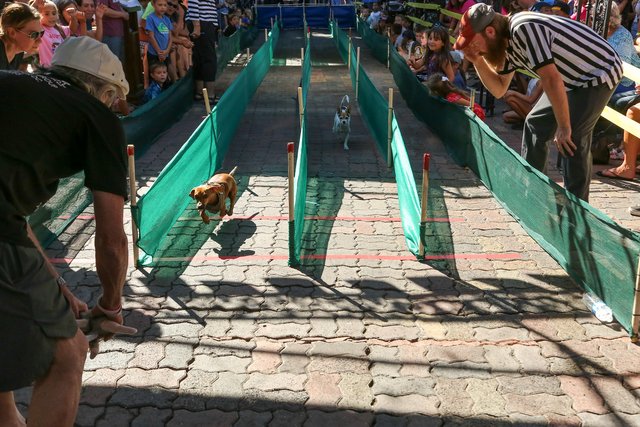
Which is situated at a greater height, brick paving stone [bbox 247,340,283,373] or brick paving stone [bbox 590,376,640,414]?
brick paving stone [bbox 590,376,640,414]

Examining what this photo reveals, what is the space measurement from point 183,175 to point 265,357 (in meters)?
3.19

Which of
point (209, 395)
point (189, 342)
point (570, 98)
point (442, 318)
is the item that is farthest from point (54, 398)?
point (570, 98)

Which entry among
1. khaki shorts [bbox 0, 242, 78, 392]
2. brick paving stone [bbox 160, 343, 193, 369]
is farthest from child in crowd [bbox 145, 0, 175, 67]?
khaki shorts [bbox 0, 242, 78, 392]

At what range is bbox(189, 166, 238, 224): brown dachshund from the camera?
7.30 m

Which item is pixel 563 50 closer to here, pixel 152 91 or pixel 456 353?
pixel 456 353

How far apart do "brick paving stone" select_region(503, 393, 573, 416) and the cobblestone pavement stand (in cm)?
1

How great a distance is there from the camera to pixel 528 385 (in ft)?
14.9

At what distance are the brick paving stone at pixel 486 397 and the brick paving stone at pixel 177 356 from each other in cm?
187

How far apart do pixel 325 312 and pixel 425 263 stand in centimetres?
133

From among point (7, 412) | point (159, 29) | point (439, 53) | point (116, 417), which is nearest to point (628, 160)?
point (439, 53)

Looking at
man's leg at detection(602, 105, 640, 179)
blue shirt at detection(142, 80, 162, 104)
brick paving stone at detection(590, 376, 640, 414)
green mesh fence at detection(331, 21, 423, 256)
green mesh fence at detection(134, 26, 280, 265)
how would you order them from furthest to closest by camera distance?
blue shirt at detection(142, 80, 162, 104) < man's leg at detection(602, 105, 640, 179) < green mesh fence at detection(331, 21, 423, 256) < green mesh fence at detection(134, 26, 280, 265) < brick paving stone at detection(590, 376, 640, 414)

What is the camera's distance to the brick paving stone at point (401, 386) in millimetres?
4488

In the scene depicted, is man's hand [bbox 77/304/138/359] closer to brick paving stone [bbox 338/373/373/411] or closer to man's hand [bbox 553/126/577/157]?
brick paving stone [bbox 338/373/373/411]

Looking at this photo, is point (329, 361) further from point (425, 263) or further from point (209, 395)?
point (425, 263)
